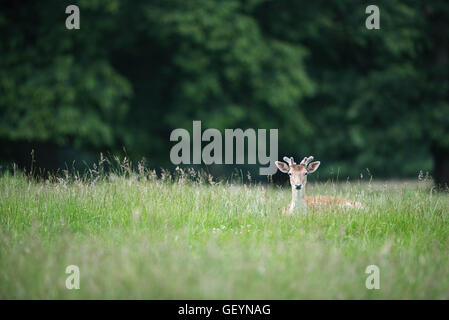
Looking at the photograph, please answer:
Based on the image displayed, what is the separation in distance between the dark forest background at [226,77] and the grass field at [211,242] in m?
5.73

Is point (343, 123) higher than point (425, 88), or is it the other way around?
point (425, 88)

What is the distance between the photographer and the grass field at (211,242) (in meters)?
4.24

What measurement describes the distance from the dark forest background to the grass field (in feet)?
18.8

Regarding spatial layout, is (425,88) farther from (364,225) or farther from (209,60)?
(364,225)

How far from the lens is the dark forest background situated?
1310 cm

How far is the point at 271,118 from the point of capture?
15047 millimetres

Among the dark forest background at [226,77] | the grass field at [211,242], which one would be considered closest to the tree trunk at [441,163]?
the dark forest background at [226,77]

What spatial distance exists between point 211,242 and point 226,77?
10.1 metres

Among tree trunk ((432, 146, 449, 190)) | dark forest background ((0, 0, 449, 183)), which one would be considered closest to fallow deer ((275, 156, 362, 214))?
dark forest background ((0, 0, 449, 183))

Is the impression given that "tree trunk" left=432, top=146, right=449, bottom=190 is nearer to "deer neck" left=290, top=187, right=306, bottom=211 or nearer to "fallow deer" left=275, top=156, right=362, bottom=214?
"fallow deer" left=275, top=156, right=362, bottom=214

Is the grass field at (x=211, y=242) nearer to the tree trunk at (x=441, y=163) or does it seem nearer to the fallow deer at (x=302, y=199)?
the fallow deer at (x=302, y=199)
